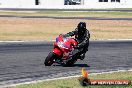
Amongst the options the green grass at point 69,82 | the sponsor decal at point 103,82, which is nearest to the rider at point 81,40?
the green grass at point 69,82

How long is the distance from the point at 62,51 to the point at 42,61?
182 cm

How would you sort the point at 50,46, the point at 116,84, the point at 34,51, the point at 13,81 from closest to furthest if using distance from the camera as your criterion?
the point at 116,84 → the point at 13,81 → the point at 34,51 → the point at 50,46

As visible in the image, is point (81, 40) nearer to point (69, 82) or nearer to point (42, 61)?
point (42, 61)

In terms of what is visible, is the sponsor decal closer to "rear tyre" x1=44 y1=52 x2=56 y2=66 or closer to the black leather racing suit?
the black leather racing suit

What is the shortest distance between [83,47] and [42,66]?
1.69 metres

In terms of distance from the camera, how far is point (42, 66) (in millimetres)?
17016

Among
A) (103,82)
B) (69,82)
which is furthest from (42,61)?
(103,82)

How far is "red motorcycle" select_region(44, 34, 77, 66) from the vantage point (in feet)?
55.2

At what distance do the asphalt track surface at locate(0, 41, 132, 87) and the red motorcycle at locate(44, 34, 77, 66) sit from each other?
230 mm

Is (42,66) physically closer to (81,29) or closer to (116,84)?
(81,29)

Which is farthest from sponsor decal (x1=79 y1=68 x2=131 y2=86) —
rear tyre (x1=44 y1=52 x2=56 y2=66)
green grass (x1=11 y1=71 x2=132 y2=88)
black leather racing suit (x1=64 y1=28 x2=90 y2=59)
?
rear tyre (x1=44 y1=52 x2=56 y2=66)

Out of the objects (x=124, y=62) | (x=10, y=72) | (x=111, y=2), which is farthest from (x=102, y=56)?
(x=111, y=2)

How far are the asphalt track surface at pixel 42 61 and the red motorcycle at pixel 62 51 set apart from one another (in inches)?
9.0

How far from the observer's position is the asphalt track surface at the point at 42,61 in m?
14.9
